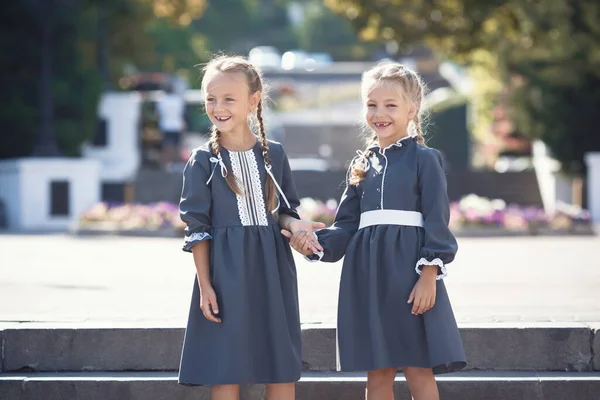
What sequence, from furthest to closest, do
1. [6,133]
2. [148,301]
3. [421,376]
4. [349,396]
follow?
[6,133], [148,301], [349,396], [421,376]

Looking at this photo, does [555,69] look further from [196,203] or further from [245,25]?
[245,25]

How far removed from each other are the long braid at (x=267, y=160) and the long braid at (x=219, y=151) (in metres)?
0.13

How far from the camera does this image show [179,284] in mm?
8562

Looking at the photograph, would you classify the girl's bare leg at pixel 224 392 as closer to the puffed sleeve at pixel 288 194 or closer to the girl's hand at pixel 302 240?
the girl's hand at pixel 302 240

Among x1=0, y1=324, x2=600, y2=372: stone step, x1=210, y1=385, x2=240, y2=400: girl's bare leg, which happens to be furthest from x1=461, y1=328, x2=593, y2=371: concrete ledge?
x1=210, y1=385, x2=240, y2=400: girl's bare leg

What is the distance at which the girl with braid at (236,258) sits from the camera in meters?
4.60

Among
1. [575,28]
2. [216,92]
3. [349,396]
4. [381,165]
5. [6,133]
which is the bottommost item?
[349,396]

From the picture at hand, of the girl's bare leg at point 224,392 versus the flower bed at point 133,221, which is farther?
the flower bed at point 133,221

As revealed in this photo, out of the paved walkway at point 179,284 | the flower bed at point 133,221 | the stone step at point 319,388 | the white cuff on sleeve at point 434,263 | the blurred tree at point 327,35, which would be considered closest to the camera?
the white cuff on sleeve at point 434,263

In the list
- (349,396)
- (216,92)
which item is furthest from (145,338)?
(216,92)

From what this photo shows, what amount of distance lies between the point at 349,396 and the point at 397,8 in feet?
66.7

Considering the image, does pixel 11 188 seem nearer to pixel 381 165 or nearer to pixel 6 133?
pixel 6 133

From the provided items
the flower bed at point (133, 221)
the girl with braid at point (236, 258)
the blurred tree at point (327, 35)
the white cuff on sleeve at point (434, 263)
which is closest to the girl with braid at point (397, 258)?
the white cuff on sleeve at point (434, 263)

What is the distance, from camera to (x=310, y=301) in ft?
24.0
